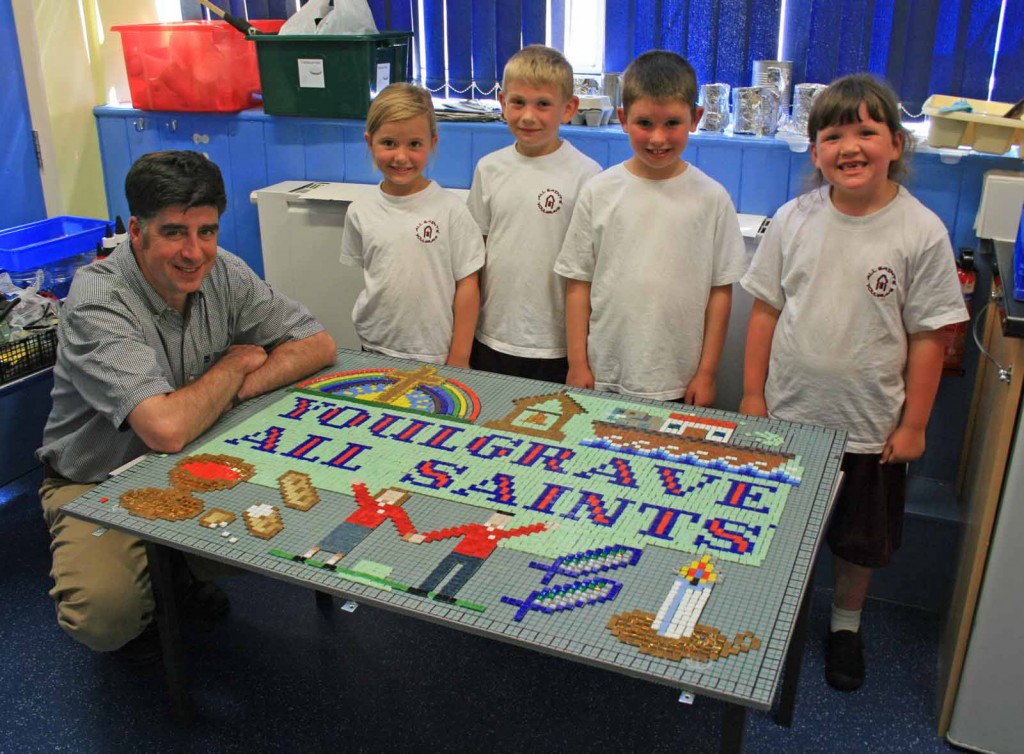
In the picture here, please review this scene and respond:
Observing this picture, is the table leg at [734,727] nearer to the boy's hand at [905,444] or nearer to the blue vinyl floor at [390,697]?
the blue vinyl floor at [390,697]

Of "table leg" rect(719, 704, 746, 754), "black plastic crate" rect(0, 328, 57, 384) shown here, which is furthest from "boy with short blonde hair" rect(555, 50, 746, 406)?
"black plastic crate" rect(0, 328, 57, 384)

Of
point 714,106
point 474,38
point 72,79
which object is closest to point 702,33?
point 714,106

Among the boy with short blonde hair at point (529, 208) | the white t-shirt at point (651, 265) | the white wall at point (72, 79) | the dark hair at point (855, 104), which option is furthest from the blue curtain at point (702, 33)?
the white wall at point (72, 79)

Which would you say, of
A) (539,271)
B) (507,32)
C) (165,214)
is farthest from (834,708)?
(507,32)

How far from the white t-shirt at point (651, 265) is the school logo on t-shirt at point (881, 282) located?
322 millimetres

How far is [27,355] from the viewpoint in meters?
2.36

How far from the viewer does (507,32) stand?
3.08 meters

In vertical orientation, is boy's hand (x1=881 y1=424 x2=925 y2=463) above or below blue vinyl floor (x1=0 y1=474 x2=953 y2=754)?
above

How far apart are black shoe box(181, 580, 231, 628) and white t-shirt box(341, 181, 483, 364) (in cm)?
73

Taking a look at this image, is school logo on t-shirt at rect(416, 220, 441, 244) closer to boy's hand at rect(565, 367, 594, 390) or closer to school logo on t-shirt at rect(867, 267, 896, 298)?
boy's hand at rect(565, 367, 594, 390)

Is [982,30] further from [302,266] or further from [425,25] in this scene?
[302,266]

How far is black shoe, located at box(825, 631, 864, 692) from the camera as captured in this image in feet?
6.84

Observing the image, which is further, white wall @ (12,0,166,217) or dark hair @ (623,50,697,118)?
white wall @ (12,0,166,217)

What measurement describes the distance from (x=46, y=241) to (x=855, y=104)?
7.47ft
